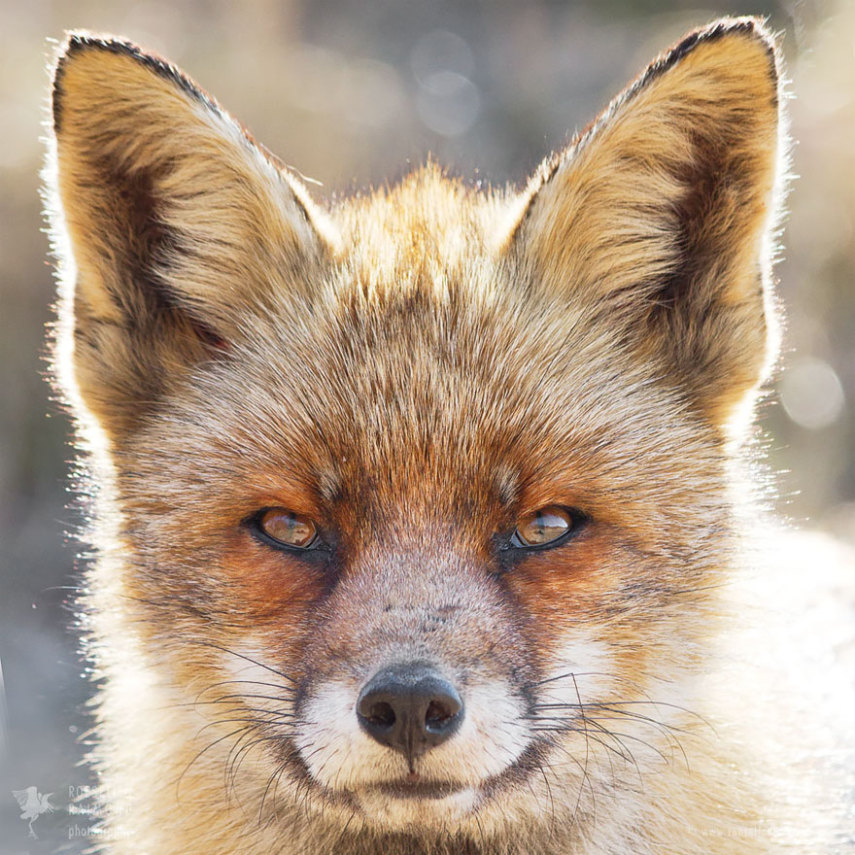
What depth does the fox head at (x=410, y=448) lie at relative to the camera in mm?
2979

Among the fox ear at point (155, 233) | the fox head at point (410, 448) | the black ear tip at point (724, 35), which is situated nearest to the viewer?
the fox head at point (410, 448)

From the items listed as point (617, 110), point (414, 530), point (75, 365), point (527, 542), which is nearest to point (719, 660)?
point (527, 542)

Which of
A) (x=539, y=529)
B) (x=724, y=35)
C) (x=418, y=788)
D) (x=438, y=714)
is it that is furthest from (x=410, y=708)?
(x=724, y=35)

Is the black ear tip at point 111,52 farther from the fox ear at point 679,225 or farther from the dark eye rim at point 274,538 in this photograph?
the dark eye rim at point 274,538

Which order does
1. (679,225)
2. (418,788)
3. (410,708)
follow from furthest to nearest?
(679,225) → (418,788) → (410,708)

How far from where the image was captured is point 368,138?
512 inches

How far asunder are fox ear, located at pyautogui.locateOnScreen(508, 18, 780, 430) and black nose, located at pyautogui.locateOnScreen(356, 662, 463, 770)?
145cm

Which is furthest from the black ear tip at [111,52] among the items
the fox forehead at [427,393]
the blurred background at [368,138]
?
the blurred background at [368,138]

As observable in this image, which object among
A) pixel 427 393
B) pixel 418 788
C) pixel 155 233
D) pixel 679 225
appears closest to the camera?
pixel 418 788

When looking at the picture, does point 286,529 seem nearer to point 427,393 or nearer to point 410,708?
point 427,393

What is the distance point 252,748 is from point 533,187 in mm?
1985

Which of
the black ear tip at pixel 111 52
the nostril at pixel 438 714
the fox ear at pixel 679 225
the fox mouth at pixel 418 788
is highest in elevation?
the black ear tip at pixel 111 52

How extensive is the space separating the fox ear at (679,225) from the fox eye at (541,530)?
2.35 feet

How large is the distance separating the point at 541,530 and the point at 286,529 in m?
0.74
